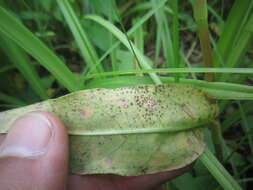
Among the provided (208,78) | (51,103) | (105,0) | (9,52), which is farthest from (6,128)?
(105,0)

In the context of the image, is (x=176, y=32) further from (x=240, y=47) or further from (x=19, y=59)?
(x=19, y=59)

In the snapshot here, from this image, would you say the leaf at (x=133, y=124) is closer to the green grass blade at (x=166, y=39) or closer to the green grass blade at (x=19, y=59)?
the green grass blade at (x=166, y=39)

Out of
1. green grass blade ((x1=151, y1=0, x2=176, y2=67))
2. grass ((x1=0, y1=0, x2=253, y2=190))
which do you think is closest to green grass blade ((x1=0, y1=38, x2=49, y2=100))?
grass ((x1=0, y1=0, x2=253, y2=190))

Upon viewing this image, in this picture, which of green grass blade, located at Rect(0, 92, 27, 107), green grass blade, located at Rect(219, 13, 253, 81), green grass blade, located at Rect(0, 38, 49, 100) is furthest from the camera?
green grass blade, located at Rect(0, 92, 27, 107)

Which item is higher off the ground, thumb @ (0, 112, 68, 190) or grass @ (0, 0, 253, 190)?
grass @ (0, 0, 253, 190)

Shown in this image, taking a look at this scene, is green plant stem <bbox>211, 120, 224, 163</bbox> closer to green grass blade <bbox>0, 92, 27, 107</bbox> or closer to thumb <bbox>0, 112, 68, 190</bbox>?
thumb <bbox>0, 112, 68, 190</bbox>

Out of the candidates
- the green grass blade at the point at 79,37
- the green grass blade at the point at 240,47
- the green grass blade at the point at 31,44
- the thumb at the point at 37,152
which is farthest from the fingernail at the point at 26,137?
the green grass blade at the point at 240,47

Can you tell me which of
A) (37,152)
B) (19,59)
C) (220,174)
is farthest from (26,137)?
(220,174)
